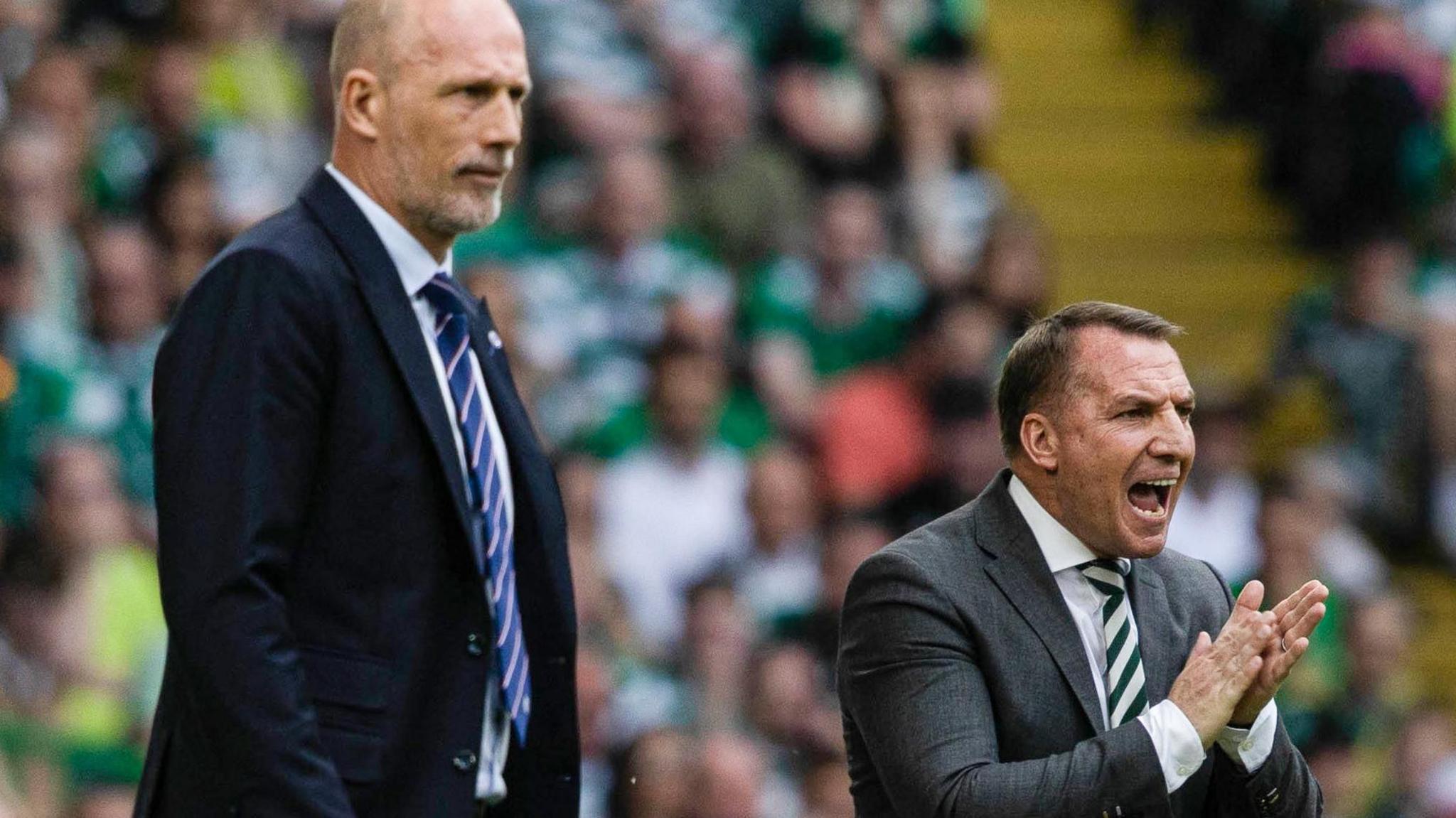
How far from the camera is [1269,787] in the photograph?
125 inches

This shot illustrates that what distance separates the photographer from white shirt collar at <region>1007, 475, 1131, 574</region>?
3279mm

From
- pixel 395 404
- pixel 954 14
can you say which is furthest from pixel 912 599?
pixel 954 14

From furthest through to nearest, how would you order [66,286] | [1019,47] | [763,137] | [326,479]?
[1019,47]
[763,137]
[66,286]
[326,479]

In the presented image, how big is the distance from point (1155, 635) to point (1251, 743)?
0.72 feet

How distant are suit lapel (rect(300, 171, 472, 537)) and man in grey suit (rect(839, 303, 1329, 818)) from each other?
60cm

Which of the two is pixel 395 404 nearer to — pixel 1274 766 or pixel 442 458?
pixel 442 458

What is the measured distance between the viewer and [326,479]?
9.87 ft

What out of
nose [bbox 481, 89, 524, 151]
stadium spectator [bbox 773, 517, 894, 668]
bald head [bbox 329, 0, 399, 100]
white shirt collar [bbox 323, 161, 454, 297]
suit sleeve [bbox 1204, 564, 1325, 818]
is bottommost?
stadium spectator [bbox 773, 517, 894, 668]

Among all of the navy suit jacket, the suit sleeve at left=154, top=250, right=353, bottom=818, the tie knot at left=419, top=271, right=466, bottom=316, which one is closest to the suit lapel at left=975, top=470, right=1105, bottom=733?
the navy suit jacket

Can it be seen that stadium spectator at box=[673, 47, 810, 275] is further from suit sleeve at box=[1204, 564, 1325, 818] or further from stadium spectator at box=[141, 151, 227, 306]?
suit sleeve at box=[1204, 564, 1325, 818]

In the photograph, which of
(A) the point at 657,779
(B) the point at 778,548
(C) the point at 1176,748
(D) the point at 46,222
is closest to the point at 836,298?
(B) the point at 778,548

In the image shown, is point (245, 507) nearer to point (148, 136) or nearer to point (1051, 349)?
point (1051, 349)

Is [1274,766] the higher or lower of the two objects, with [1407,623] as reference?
higher

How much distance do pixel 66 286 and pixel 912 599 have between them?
4136mm
